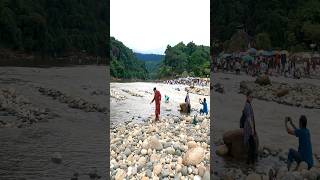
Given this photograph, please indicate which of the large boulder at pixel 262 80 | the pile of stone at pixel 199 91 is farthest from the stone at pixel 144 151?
the pile of stone at pixel 199 91

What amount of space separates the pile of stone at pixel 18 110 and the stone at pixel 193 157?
5530mm

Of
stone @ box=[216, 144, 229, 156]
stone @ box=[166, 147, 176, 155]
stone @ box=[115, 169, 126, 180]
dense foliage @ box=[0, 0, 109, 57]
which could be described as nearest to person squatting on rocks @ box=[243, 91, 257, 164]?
stone @ box=[216, 144, 229, 156]

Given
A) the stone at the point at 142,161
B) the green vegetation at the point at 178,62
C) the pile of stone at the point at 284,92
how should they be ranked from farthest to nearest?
the green vegetation at the point at 178,62
the stone at the point at 142,161
the pile of stone at the point at 284,92

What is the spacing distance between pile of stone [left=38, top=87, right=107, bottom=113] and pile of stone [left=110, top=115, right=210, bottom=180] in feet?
15.1

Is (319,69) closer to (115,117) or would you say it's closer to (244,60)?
(244,60)

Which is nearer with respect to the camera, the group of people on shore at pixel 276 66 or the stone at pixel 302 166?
the stone at pixel 302 166

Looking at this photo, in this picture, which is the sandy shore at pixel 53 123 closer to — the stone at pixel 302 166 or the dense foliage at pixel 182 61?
the stone at pixel 302 166

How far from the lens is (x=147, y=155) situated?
12.9 m

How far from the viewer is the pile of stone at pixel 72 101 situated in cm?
720

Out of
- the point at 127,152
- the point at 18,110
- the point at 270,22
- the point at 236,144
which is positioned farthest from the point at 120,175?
the point at 270,22

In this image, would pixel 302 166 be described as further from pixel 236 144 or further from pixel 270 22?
pixel 270 22

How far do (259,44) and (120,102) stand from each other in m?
17.5

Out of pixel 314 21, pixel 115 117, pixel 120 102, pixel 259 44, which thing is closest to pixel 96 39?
pixel 259 44

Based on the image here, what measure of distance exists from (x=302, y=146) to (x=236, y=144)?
1.00m
